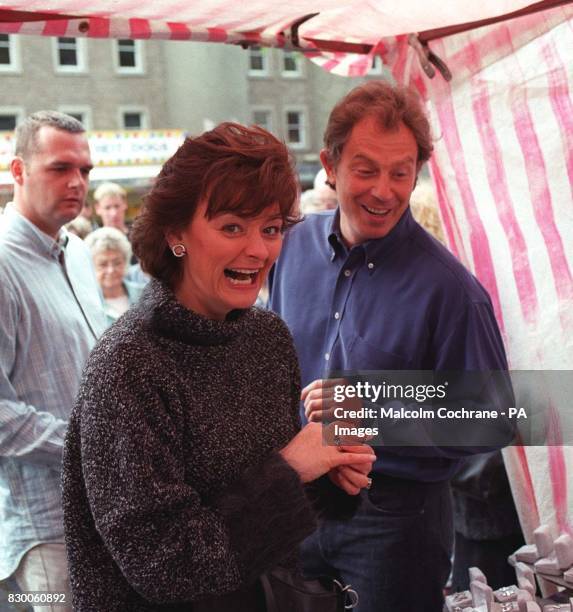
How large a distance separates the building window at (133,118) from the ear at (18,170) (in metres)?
18.5

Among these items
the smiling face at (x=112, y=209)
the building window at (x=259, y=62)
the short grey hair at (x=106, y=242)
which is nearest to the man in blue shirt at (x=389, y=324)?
the short grey hair at (x=106, y=242)

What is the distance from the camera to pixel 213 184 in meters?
1.36

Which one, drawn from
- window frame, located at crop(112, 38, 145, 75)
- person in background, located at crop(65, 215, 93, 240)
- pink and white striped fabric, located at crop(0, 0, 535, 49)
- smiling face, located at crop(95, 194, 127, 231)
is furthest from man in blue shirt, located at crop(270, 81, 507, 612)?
window frame, located at crop(112, 38, 145, 75)

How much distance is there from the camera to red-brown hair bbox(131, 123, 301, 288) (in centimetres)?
136

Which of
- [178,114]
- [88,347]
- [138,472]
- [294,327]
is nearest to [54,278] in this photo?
[88,347]

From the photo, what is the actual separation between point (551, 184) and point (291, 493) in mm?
1323

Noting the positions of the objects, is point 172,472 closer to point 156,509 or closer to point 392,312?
point 156,509

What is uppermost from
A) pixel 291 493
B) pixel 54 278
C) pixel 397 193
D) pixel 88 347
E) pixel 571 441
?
pixel 397 193

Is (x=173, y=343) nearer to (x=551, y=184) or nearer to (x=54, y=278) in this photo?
(x=54, y=278)

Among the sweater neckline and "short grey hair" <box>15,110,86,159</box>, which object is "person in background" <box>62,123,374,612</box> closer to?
the sweater neckline

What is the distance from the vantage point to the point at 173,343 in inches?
53.9

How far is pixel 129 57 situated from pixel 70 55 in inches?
56.0

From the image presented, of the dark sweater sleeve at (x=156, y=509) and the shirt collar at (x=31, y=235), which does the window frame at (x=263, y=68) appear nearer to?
the shirt collar at (x=31, y=235)

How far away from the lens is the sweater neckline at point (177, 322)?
4.43ft
